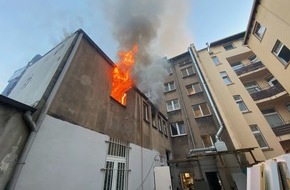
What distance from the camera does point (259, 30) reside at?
10.7m

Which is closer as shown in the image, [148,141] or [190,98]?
[148,141]

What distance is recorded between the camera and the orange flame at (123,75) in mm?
10039

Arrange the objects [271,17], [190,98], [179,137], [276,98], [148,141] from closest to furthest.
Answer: [271,17]
[148,141]
[276,98]
[179,137]
[190,98]

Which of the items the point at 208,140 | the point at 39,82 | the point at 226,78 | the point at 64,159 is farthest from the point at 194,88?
the point at 64,159

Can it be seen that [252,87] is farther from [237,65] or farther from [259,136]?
[259,136]

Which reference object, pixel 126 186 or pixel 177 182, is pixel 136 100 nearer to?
pixel 126 186

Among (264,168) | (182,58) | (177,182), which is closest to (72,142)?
(264,168)

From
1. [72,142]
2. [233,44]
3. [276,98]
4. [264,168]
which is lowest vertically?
[264,168]

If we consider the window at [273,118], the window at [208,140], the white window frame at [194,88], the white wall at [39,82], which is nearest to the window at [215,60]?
the white window frame at [194,88]

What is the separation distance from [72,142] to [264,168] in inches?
216

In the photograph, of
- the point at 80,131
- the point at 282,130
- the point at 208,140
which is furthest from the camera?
the point at 208,140

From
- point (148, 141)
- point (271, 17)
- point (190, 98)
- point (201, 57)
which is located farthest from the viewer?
point (201, 57)

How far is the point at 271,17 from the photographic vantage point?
870 cm

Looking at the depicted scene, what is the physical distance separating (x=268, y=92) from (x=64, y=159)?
1775cm
